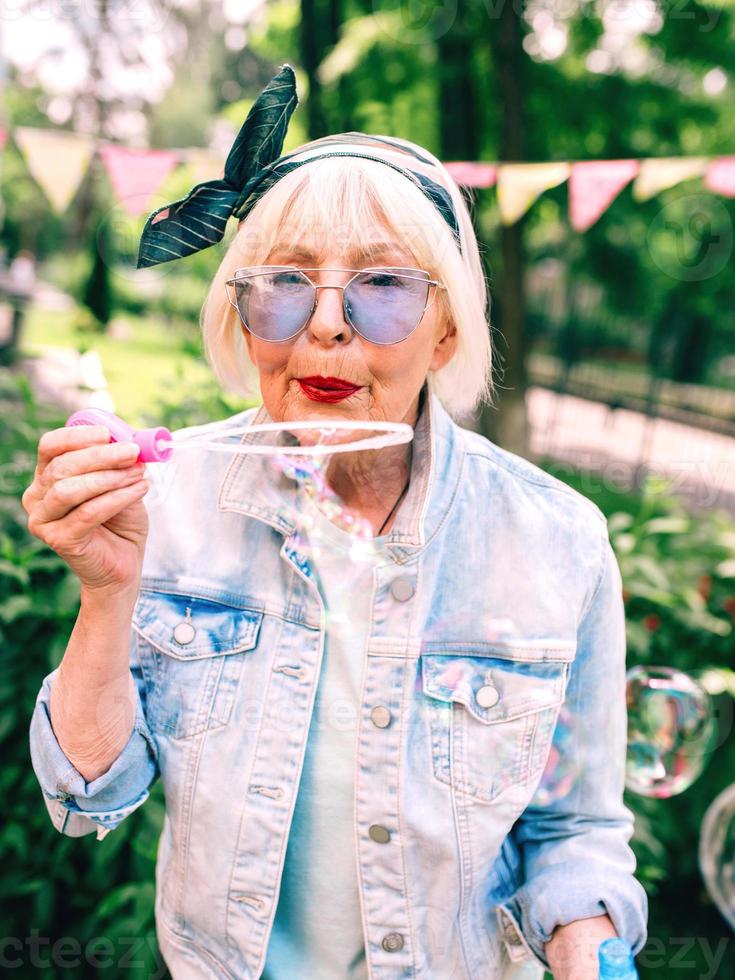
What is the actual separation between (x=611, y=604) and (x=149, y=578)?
32.9 inches

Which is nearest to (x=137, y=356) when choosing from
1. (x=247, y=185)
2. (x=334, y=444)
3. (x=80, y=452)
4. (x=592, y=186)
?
(x=592, y=186)

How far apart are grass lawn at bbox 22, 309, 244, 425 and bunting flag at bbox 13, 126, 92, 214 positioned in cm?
71

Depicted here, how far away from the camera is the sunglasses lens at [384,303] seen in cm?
134

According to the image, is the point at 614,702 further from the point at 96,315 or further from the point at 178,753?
the point at 96,315

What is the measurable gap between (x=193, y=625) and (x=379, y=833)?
18.6 inches

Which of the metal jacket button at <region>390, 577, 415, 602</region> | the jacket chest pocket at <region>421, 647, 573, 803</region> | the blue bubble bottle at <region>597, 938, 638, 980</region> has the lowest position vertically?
the blue bubble bottle at <region>597, 938, 638, 980</region>

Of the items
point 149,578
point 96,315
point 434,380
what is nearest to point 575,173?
point 434,380

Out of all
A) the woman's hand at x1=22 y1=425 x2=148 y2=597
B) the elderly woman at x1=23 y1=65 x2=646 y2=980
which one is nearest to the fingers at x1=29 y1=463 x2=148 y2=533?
the woman's hand at x1=22 y1=425 x2=148 y2=597

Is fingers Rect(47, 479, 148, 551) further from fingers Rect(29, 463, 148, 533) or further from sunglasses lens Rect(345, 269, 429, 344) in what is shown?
sunglasses lens Rect(345, 269, 429, 344)

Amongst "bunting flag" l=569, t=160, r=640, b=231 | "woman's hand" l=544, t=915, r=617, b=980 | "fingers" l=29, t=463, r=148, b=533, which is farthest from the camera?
"bunting flag" l=569, t=160, r=640, b=231

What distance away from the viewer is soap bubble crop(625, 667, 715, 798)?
2.43 meters

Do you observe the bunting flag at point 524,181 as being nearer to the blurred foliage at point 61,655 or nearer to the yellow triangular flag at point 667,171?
the yellow triangular flag at point 667,171

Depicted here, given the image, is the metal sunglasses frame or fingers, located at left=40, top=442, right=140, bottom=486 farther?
the metal sunglasses frame

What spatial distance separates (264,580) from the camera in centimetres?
150
